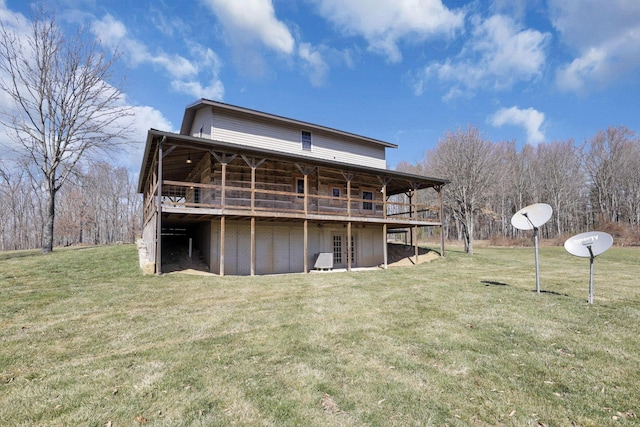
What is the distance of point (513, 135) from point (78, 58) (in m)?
47.5

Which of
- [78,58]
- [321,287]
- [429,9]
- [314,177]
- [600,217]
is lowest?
[321,287]

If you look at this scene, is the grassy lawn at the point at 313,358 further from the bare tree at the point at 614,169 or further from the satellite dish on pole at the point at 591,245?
the bare tree at the point at 614,169

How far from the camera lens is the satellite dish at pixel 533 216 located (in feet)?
28.9

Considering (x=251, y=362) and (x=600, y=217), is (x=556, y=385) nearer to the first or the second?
(x=251, y=362)

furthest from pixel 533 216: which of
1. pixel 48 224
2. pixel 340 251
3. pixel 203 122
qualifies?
pixel 48 224

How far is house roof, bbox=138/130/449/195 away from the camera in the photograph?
11703 mm

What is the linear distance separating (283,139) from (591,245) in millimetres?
14544

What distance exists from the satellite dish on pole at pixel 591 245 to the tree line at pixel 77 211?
47719mm

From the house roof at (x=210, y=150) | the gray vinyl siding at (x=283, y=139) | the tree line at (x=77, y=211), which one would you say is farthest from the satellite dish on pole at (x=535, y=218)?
the tree line at (x=77, y=211)

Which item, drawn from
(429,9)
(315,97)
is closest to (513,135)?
(315,97)

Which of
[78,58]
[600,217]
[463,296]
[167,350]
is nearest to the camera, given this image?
[167,350]

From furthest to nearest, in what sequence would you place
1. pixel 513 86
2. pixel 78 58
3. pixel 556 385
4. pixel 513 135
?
pixel 513 135
pixel 513 86
pixel 78 58
pixel 556 385

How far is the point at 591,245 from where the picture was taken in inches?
302

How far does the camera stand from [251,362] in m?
4.16
